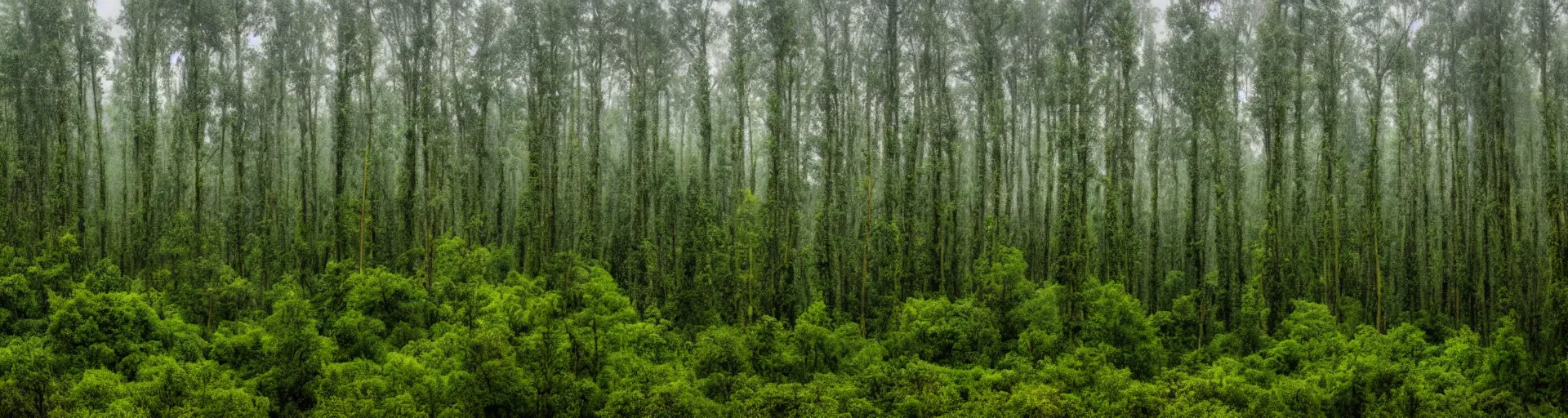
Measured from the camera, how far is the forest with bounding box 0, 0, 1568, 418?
12289mm

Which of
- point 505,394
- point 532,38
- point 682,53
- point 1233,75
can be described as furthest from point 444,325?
point 1233,75

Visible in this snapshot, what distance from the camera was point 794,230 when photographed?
20578 mm

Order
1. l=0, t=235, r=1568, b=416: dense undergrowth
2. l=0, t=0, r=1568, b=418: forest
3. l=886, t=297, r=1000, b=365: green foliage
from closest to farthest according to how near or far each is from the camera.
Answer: l=0, t=235, r=1568, b=416: dense undergrowth < l=0, t=0, r=1568, b=418: forest < l=886, t=297, r=1000, b=365: green foliage

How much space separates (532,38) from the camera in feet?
74.1

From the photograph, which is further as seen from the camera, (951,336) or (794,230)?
(794,230)

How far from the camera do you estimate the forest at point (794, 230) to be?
1229cm

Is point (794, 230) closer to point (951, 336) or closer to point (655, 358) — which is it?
point (951, 336)

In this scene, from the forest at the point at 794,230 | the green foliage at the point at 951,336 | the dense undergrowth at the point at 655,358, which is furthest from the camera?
the green foliage at the point at 951,336

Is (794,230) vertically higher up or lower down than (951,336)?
higher up

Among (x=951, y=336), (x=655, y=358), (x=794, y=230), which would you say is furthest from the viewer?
(x=794, y=230)

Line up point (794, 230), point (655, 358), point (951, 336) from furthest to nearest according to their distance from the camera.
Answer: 1. point (794, 230)
2. point (951, 336)
3. point (655, 358)

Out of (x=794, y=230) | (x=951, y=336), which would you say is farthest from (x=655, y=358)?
(x=794, y=230)

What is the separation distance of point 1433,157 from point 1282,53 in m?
23.2

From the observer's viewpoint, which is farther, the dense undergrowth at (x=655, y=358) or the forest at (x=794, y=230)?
the forest at (x=794, y=230)
